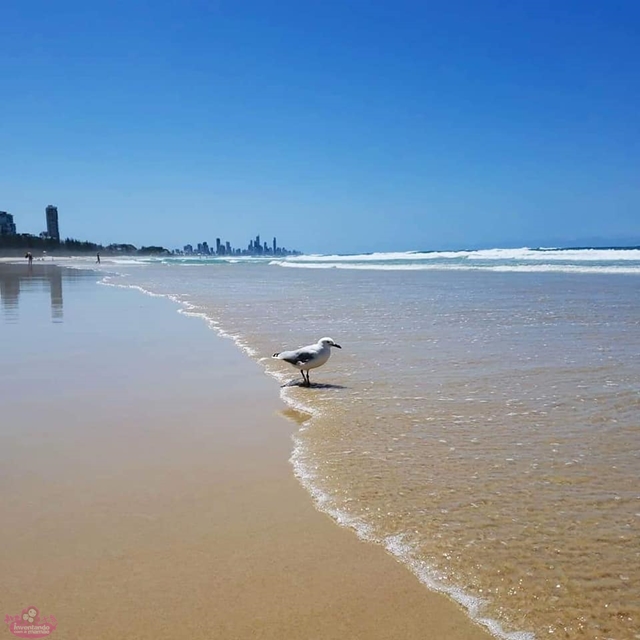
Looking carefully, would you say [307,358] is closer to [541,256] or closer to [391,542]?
[391,542]

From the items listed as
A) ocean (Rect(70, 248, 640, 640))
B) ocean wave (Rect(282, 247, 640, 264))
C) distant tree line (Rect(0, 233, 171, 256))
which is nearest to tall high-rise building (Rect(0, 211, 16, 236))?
distant tree line (Rect(0, 233, 171, 256))

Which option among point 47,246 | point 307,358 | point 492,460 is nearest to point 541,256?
point 307,358

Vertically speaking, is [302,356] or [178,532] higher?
[302,356]

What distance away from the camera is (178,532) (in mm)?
3248

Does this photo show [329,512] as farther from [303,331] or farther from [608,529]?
[303,331]

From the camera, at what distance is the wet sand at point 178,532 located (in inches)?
101

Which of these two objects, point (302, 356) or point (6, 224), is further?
point (6, 224)

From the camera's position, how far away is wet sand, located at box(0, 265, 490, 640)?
255 cm

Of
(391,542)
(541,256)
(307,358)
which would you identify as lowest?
(391,542)

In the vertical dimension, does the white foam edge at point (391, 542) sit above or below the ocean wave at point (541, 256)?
below

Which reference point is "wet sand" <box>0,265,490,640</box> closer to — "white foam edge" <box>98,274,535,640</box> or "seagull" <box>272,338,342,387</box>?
"white foam edge" <box>98,274,535,640</box>

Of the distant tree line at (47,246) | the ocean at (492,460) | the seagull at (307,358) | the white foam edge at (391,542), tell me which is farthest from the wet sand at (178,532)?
the distant tree line at (47,246)

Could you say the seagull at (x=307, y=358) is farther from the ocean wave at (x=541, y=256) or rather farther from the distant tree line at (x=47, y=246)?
the distant tree line at (x=47, y=246)

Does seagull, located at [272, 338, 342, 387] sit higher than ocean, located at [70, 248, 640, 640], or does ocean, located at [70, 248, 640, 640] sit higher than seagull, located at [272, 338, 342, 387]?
seagull, located at [272, 338, 342, 387]
